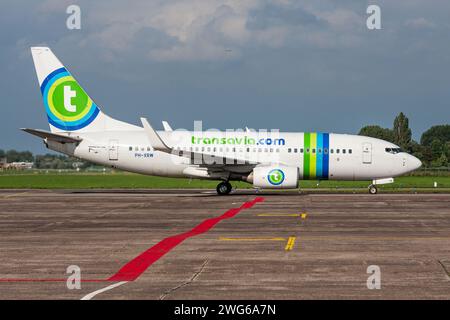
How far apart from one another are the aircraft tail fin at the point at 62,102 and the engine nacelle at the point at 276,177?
9810mm

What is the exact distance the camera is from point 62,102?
3947 cm

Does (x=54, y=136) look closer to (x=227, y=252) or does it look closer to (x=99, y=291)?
(x=227, y=252)

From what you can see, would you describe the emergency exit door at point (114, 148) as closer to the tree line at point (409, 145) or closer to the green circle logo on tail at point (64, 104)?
the green circle logo on tail at point (64, 104)

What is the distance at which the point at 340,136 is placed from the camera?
127 ft

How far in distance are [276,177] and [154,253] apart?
811 inches

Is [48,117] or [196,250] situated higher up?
[48,117]

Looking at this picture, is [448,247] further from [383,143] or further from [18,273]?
[383,143]

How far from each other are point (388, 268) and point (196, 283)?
419cm

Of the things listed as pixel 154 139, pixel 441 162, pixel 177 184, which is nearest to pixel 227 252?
pixel 154 139

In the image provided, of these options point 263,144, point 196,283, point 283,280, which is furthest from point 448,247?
point 263,144

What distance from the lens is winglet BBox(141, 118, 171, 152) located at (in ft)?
115

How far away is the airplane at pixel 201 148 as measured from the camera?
37469mm

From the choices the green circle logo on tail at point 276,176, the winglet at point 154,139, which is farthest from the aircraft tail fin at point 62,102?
the green circle logo on tail at point 276,176
